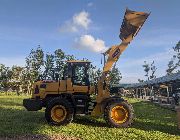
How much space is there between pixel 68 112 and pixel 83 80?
1.74 m

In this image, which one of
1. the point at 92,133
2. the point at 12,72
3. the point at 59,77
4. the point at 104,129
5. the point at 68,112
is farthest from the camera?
the point at 12,72

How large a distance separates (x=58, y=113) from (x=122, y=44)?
4.42m

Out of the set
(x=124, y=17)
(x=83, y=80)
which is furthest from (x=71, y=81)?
(x=124, y=17)

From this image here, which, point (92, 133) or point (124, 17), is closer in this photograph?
point (92, 133)

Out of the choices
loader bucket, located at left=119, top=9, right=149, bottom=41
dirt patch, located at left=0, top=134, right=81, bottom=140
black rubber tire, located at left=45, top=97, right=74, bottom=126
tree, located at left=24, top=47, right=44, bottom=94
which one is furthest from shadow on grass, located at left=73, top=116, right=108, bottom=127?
tree, located at left=24, top=47, right=44, bottom=94

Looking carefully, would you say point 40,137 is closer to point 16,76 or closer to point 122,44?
point 122,44

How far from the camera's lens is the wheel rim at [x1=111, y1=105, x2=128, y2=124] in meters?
13.6

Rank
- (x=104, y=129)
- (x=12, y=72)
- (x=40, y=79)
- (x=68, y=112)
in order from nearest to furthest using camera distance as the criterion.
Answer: (x=104, y=129) → (x=68, y=112) → (x=40, y=79) → (x=12, y=72)

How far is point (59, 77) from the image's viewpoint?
588 inches

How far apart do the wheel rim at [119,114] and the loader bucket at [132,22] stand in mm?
3411

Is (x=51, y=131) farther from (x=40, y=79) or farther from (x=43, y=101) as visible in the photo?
(x=40, y=79)

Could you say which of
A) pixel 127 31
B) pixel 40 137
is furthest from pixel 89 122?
pixel 127 31

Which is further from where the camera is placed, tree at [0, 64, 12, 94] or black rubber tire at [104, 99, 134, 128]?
tree at [0, 64, 12, 94]

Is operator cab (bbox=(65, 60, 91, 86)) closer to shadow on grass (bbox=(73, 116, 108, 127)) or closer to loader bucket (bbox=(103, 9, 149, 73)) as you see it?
loader bucket (bbox=(103, 9, 149, 73))
